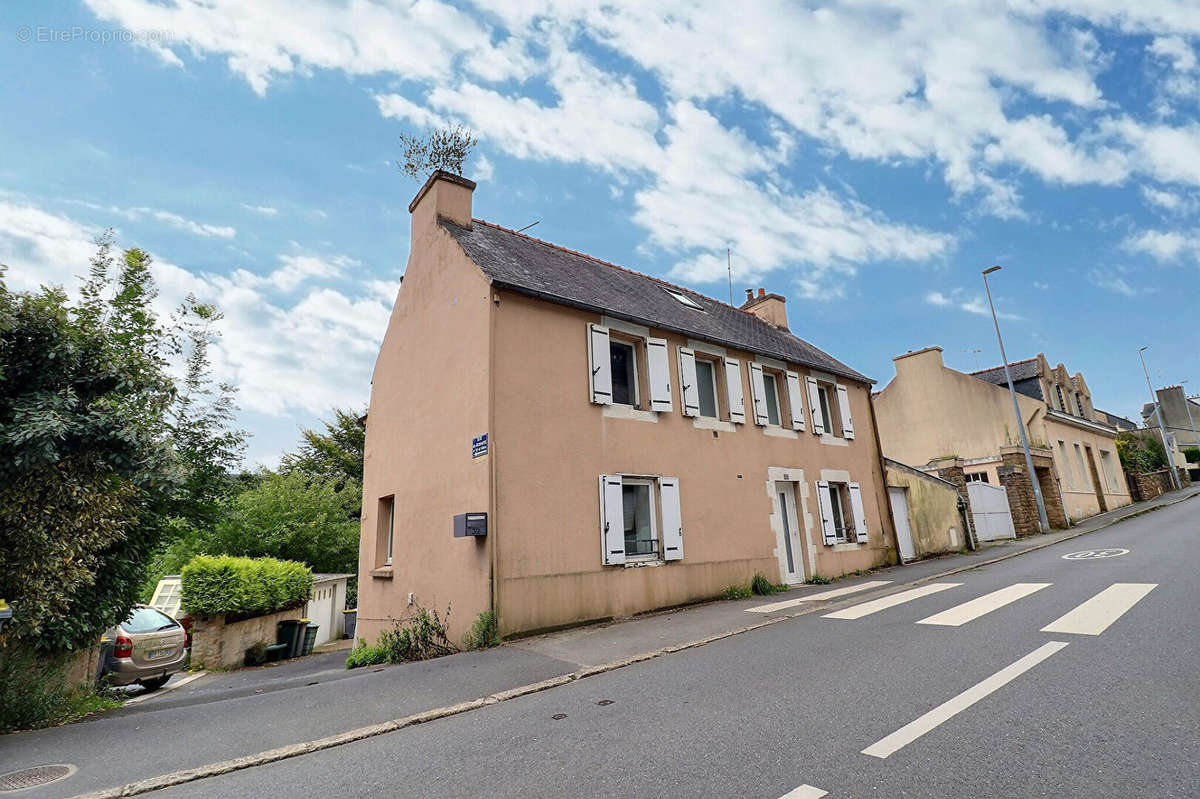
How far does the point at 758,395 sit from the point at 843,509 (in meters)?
3.80

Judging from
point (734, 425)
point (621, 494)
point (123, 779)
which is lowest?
point (123, 779)

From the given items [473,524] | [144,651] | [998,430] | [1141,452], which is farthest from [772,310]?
[1141,452]

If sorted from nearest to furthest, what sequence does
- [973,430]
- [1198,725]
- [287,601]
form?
[1198,725], [287,601], [973,430]

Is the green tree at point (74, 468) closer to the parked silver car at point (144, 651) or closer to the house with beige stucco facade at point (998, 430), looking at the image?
the parked silver car at point (144, 651)

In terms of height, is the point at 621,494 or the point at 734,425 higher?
the point at 734,425

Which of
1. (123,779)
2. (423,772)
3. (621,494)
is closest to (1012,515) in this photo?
(621,494)

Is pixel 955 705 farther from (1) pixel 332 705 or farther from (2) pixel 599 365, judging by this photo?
(2) pixel 599 365

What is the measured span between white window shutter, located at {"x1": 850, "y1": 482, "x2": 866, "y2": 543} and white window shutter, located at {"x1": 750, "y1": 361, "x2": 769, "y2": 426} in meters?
3.33

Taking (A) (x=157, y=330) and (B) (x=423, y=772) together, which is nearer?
(B) (x=423, y=772)

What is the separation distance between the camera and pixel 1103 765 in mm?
2973

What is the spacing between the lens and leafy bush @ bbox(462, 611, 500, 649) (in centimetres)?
770

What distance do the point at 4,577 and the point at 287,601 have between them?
388 inches

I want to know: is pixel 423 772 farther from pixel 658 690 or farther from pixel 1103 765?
pixel 1103 765

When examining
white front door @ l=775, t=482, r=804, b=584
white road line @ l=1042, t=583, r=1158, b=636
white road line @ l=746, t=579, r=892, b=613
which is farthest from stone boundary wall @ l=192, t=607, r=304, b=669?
white road line @ l=1042, t=583, r=1158, b=636
